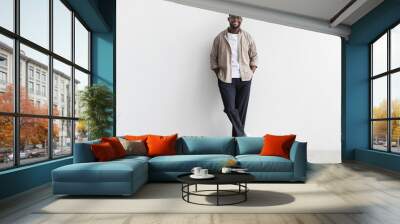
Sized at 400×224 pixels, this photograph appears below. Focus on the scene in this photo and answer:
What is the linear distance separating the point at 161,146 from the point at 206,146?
0.79 metres

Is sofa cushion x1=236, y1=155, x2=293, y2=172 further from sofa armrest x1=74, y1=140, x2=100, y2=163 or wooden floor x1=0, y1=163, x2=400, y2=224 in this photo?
sofa armrest x1=74, y1=140, x2=100, y2=163

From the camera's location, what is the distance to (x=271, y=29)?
867 centimetres

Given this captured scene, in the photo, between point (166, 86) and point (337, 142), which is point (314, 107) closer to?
point (337, 142)

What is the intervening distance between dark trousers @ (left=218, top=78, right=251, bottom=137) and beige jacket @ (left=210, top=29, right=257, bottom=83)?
135mm

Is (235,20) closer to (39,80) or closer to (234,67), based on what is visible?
(234,67)

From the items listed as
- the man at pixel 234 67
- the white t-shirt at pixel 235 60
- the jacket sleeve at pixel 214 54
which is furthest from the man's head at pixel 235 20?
the jacket sleeve at pixel 214 54

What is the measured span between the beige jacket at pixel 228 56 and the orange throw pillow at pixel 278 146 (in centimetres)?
234

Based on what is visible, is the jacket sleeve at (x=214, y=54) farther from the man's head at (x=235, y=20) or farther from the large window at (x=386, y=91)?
the large window at (x=386, y=91)

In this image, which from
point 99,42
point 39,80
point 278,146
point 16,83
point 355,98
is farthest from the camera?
point 355,98

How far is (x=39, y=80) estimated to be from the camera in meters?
5.63

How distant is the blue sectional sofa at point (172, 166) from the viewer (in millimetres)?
4562

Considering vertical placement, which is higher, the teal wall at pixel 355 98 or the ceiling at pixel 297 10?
the ceiling at pixel 297 10

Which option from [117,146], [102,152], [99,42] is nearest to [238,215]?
[102,152]

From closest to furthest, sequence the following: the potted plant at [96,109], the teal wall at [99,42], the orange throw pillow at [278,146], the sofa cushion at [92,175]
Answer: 1. the sofa cushion at [92,175]
2. the teal wall at [99,42]
3. the orange throw pillow at [278,146]
4. the potted plant at [96,109]
